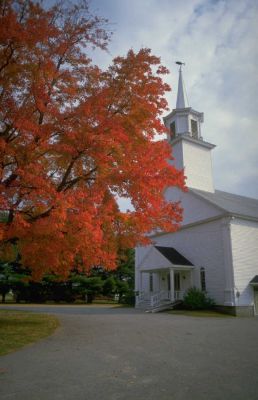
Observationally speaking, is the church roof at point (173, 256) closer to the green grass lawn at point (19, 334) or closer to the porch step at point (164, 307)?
the porch step at point (164, 307)

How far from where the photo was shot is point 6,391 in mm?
5387

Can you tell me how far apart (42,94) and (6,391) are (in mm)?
8146

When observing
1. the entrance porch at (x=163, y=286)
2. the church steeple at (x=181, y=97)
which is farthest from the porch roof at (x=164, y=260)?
the church steeple at (x=181, y=97)

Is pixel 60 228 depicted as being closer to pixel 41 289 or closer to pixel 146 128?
pixel 146 128

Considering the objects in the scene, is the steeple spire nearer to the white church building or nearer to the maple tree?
the white church building

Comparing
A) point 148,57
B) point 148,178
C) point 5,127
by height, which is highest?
point 148,57

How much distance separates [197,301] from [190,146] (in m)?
14.7

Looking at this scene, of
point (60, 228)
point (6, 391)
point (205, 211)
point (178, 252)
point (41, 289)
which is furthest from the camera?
point (41, 289)

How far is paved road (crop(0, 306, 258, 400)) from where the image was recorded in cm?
531

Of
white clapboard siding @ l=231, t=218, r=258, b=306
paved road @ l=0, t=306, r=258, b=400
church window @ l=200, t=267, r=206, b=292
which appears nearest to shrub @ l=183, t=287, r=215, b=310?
church window @ l=200, t=267, r=206, b=292

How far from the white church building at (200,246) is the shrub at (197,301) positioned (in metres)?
0.61

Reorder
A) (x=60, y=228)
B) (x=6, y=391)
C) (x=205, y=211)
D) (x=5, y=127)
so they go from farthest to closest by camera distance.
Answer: (x=205, y=211)
(x=5, y=127)
(x=60, y=228)
(x=6, y=391)

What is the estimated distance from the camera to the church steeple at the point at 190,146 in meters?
30.1

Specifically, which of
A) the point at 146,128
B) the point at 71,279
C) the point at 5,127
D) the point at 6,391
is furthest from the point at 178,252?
the point at 6,391
